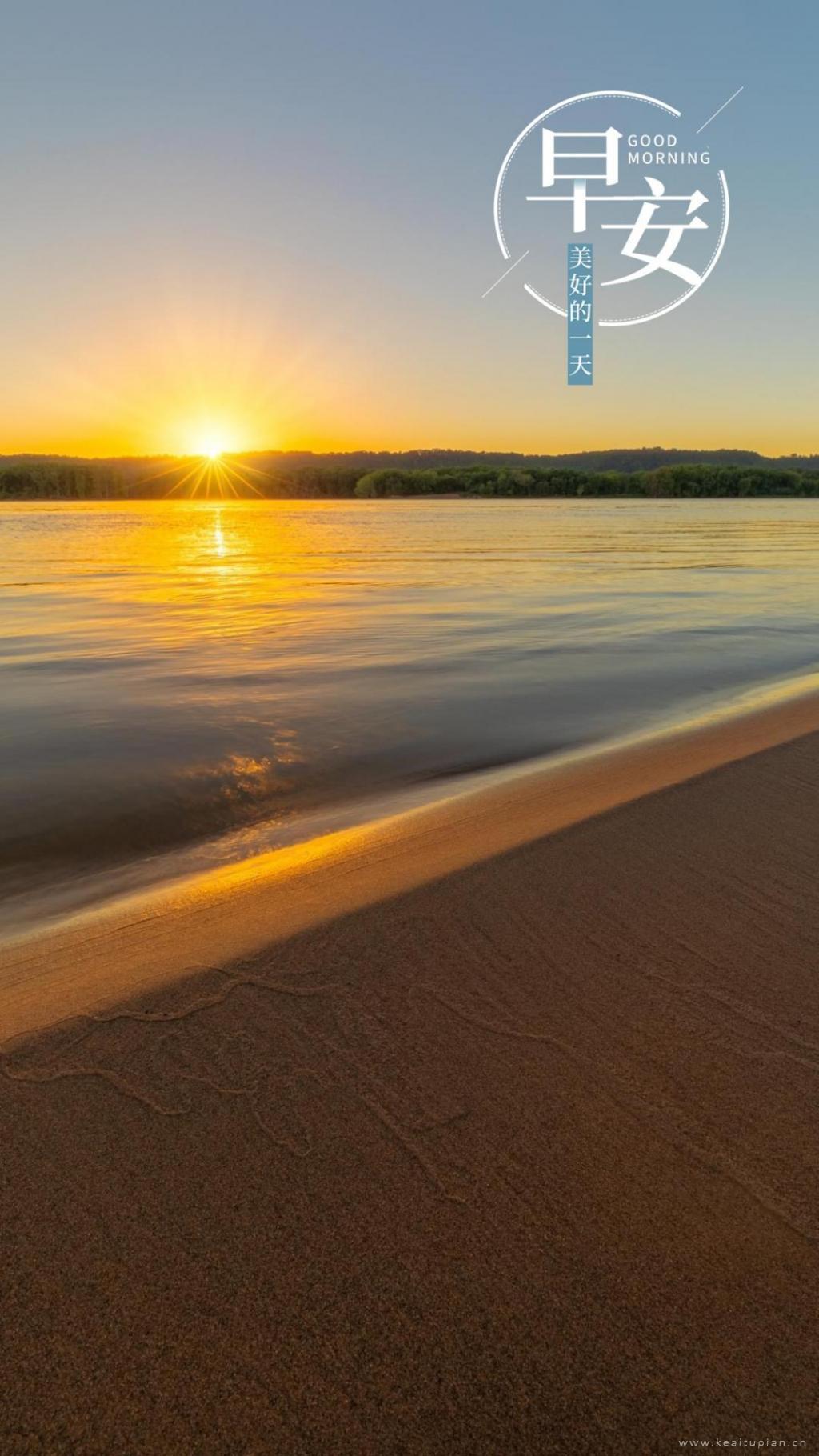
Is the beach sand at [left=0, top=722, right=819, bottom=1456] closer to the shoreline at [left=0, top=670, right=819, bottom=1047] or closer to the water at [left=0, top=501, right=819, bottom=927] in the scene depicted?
the shoreline at [left=0, top=670, right=819, bottom=1047]

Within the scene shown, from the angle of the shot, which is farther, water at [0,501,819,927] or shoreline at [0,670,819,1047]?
water at [0,501,819,927]

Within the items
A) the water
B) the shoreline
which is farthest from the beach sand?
the water

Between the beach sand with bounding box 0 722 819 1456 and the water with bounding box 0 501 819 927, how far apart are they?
1714 millimetres

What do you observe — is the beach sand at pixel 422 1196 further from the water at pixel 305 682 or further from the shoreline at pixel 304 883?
the water at pixel 305 682

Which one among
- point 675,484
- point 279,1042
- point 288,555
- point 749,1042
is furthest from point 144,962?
point 675,484

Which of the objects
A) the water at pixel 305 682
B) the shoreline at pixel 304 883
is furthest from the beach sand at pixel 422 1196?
the water at pixel 305 682

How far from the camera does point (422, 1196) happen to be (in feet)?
6.21

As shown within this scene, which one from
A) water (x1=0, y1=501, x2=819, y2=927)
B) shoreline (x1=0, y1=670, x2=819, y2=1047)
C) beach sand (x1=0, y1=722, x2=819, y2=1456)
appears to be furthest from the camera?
water (x1=0, y1=501, x2=819, y2=927)

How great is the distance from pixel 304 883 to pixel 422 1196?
5.98 ft

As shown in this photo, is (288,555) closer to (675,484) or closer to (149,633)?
(149,633)

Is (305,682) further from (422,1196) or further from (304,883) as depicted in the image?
(422,1196)

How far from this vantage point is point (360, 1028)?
8.15 feet

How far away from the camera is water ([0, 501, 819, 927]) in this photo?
4.92m

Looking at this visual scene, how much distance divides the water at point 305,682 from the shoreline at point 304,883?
42 cm
